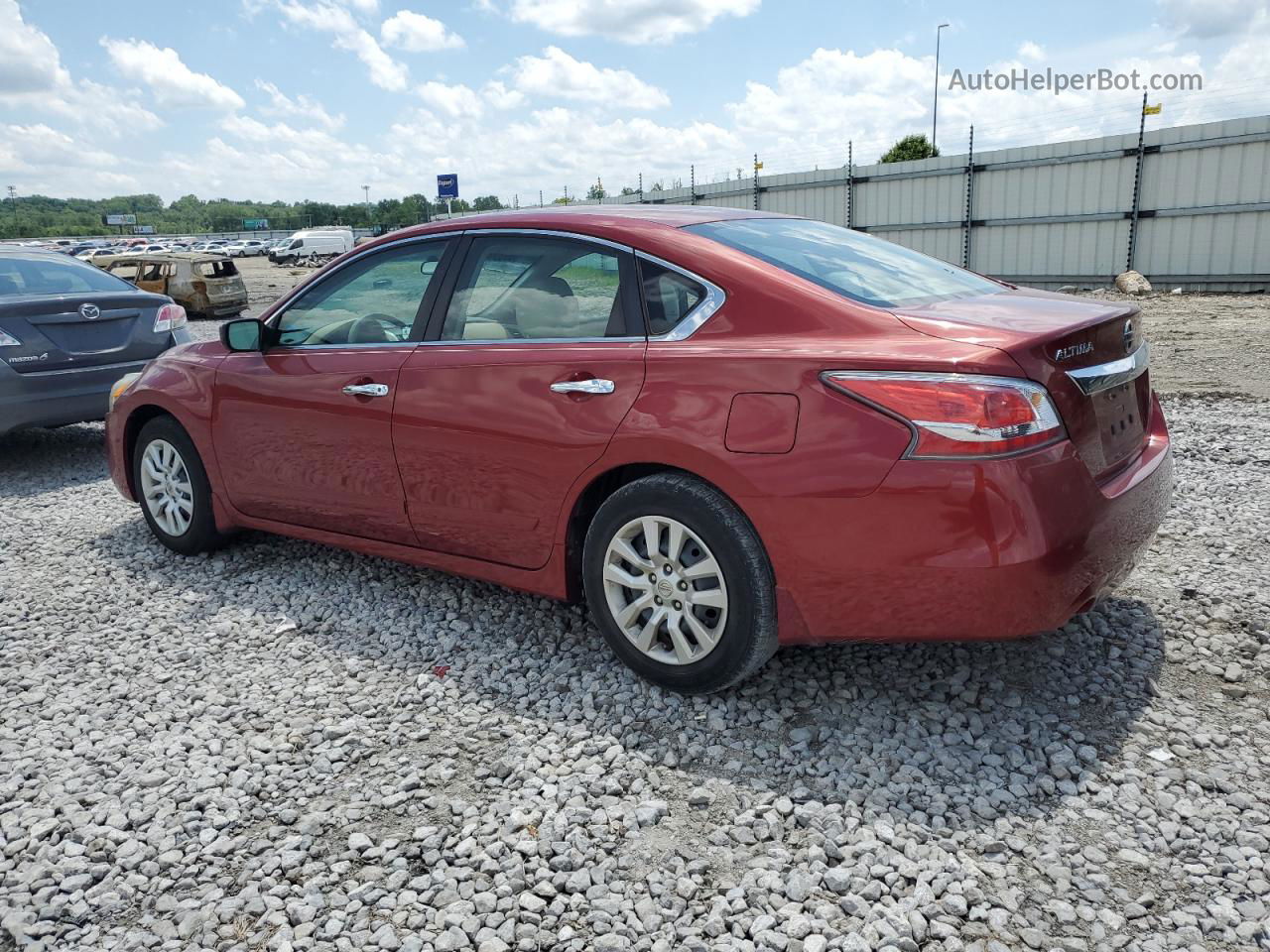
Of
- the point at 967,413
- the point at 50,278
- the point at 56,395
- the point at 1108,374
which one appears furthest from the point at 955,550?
the point at 50,278

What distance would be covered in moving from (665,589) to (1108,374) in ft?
4.97

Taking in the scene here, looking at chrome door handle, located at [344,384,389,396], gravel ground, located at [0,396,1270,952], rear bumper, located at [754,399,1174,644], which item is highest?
chrome door handle, located at [344,384,389,396]

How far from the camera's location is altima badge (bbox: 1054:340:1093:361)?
9.20 feet

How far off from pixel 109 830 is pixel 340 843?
0.67m

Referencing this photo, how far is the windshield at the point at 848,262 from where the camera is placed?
10.6ft

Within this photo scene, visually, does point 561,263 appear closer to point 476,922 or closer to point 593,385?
point 593,385

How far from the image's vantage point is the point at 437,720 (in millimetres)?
3277

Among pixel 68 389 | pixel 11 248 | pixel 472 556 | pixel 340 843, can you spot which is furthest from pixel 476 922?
pixel 11 248

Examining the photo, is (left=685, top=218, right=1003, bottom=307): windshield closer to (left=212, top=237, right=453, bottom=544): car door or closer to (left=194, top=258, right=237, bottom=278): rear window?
(left=212, top=237, right=453, bottom=544): car door

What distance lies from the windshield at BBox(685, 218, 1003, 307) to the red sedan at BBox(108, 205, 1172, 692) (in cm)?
2

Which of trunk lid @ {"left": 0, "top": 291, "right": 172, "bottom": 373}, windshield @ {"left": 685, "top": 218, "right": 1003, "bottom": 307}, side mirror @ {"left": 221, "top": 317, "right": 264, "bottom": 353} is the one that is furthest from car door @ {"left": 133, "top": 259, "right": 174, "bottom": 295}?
windshield @ {"left": 685, "top": 218, "right": 1003, "bottom": 307}

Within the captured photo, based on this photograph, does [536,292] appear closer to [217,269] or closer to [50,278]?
[50,278]

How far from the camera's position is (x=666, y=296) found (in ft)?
10.7

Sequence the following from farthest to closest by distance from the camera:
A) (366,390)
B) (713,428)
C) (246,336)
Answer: (246,336) → (366,390) → (713,428)
